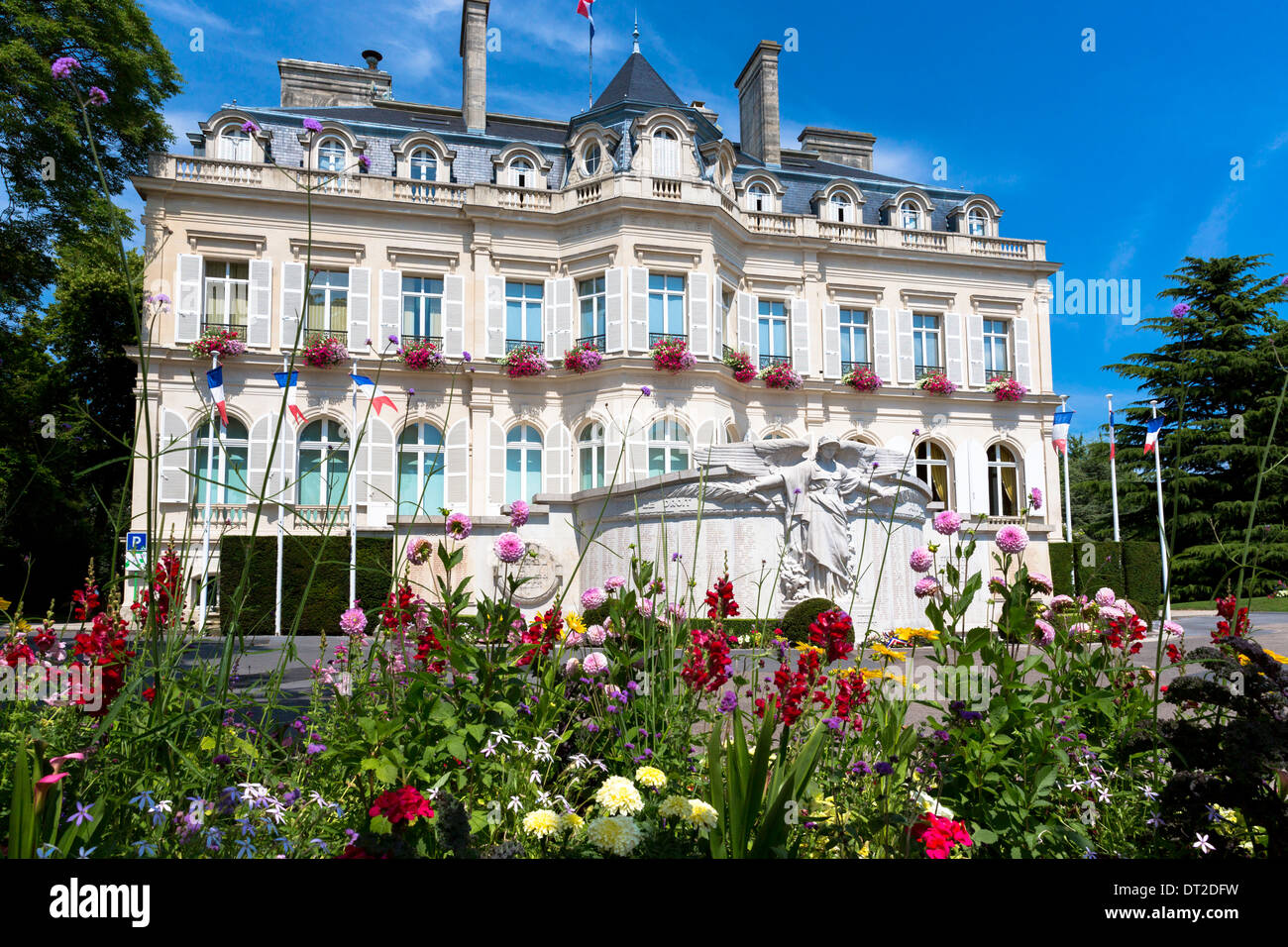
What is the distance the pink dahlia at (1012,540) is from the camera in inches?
113

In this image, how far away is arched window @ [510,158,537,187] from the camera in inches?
841

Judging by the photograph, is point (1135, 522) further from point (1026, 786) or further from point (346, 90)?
point (346, 90)

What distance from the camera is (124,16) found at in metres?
9.55

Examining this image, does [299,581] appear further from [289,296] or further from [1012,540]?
[1012,540]

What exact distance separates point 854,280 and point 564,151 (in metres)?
9.38

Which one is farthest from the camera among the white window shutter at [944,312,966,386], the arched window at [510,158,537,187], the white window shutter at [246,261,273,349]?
the white window shutter at [944,312,966,386]

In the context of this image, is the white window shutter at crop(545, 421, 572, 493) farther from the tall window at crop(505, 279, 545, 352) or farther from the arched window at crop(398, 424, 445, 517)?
the arched window at crop(398, 424, 445, 517)

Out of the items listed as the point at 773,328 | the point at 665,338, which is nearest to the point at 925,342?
the point at 773,328

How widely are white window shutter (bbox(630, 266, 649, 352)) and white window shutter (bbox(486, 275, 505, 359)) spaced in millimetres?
3642

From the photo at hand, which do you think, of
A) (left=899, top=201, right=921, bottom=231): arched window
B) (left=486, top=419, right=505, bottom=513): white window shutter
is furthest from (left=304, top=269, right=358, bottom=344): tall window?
(left=899, top=201, right=921, bottom=231): arched window

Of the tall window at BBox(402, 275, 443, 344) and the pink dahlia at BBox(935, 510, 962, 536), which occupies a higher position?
the tall window at BBox(402, 275, 443, 344)

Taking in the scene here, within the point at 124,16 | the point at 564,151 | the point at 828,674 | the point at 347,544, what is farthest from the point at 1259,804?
the point at 564,151

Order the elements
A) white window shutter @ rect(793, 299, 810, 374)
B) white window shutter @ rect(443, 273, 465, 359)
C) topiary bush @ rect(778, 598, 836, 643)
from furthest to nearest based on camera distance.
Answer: white window shutter @ rect(793, 299, 810, 374), white window shutter @ rect(443, 273, 465, 359), topiary bush @ rect(778, 598, 836, 643)
